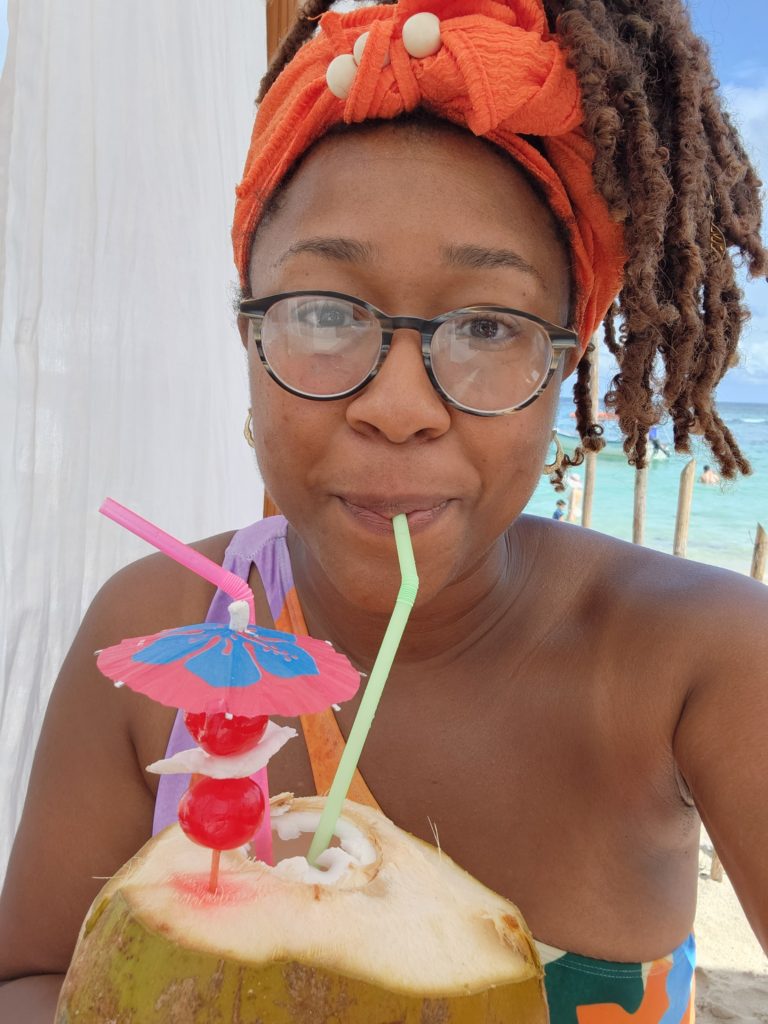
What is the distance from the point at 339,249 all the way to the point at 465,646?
587 millimetres

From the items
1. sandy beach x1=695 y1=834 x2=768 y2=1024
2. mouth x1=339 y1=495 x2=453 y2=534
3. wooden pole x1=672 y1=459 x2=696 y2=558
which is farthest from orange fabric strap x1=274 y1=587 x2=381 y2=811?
wooden pole x1=672 y1=459 x2=696 y2=558

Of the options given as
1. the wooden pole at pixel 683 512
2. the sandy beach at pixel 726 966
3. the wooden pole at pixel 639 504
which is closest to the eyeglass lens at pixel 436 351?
the sandy beach at pixel 726 966

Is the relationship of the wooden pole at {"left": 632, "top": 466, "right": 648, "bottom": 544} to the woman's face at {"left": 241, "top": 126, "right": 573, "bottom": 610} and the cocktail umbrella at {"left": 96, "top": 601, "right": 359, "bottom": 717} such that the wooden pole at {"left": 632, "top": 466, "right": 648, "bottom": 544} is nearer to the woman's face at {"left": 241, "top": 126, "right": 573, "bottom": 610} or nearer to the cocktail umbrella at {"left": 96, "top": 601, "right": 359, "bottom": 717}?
the woman's face at {"left": 241, "top": 126, "right": 573, "bottom": 610}

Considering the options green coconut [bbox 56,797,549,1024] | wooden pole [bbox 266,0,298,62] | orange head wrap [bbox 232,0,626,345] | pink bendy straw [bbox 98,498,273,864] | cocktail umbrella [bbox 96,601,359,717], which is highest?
wooden pole [bbox 266,0,298,62]

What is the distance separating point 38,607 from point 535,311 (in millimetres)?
993

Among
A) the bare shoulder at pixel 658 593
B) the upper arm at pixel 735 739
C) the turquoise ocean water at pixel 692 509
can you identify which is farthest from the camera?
the turquoise ocean water at pixel 692 509

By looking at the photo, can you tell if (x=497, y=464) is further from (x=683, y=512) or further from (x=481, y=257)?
(x=683, y=512)

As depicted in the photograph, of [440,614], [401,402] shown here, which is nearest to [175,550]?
[401,402]

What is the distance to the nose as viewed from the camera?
0.85m

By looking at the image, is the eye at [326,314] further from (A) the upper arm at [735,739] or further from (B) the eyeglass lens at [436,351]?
(A) the upper arm at [735,739]

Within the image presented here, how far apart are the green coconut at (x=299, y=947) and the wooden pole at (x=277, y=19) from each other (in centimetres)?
267

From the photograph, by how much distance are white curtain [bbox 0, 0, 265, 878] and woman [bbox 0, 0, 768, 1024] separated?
0.28 meters

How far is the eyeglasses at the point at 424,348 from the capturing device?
2.95ft

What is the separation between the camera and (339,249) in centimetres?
89
